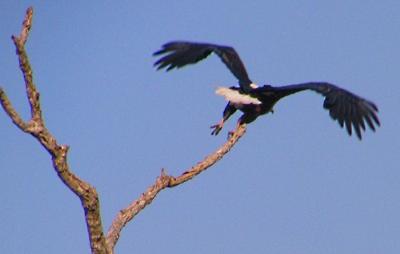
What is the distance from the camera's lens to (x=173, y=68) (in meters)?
9.27

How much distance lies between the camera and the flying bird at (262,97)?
8.94m

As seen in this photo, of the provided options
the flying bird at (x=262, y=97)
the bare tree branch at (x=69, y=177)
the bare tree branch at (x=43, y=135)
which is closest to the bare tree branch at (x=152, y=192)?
the bare tree branch at (x=69, y=177)

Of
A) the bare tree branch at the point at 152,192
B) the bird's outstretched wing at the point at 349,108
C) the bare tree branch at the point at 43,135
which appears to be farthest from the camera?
the bird's outstretched wing at the point at 349,108

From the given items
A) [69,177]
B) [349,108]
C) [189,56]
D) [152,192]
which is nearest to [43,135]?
[69,177]

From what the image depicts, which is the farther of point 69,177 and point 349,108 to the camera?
point 349,108

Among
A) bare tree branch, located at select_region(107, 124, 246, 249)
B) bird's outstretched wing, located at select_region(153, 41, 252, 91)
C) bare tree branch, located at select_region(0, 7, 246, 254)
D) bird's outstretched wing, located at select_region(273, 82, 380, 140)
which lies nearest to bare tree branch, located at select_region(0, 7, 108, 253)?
bare tree branch, located at select_region(0, 7, 246, 254)

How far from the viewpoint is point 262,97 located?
9.41 meters

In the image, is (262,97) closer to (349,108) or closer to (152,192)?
(349,108)

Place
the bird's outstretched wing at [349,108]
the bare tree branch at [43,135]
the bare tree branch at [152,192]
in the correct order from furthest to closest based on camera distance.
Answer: the bird's outstretched wing at [349,108]
the bare tree branch at [152,192]
the bare tree branch at [43,135]

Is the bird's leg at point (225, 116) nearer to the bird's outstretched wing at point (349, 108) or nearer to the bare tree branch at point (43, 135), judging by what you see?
the bird's outstretched wing at point (349, 108)

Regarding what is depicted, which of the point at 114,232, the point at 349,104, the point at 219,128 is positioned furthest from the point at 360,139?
the point at 114,232

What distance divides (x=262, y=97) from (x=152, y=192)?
224 centimetres

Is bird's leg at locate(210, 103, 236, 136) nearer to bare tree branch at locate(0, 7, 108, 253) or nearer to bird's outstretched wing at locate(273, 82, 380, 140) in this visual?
bird's outstretched wing at locate(273, 82, 380, 140)

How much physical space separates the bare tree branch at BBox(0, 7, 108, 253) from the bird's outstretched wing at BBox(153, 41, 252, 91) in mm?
2417
